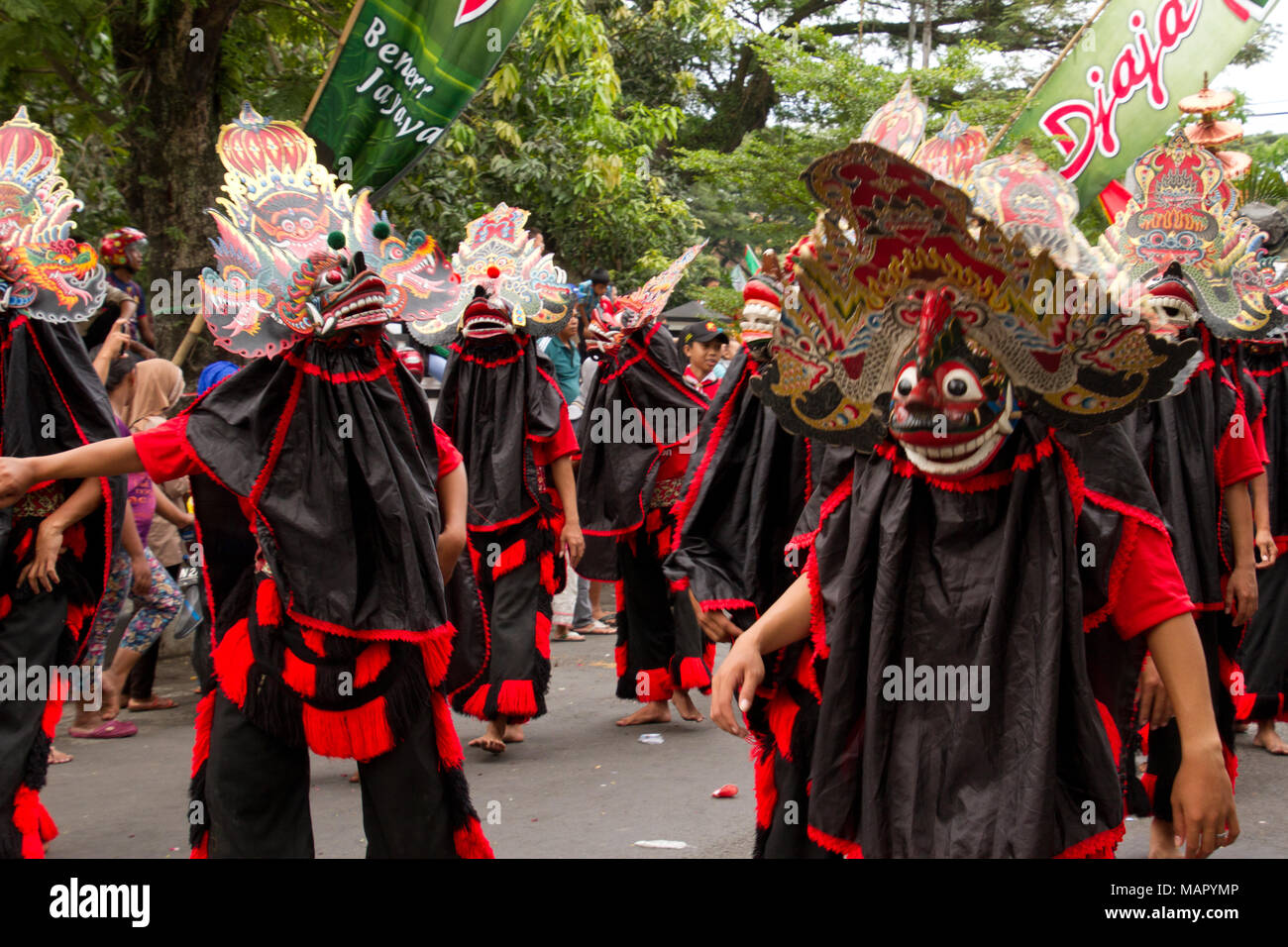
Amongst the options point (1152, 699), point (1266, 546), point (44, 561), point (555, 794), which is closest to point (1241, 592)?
point (1266, 546)

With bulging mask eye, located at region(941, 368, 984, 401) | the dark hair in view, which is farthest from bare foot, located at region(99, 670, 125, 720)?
bulging mask eye, located at region(941, 368, 984, 401)

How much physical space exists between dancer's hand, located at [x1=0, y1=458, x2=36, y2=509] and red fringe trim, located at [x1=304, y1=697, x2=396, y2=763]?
0.97 meters

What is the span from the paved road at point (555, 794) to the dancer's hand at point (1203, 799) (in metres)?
2.76

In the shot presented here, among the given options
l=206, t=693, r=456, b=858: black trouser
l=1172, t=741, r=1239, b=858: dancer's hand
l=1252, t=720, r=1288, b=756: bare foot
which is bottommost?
l=1252, t=720, r=1288, b=756: bare foot

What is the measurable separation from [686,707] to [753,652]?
483 cm

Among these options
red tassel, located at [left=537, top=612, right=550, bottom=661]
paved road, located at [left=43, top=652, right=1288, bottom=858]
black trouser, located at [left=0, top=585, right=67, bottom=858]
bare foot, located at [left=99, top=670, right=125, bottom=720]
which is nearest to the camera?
black trouser, located at [left=0, top=585, right=67, bottom=858]

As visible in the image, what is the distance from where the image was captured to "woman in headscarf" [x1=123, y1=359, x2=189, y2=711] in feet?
23.1

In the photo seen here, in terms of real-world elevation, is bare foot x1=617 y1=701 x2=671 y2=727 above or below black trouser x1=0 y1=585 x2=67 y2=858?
below

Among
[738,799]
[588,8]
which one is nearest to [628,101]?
[588,8]

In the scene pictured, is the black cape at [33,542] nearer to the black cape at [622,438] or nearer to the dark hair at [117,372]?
the dark hair at [117,372]

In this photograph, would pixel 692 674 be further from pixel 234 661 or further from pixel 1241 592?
pixel 234 661

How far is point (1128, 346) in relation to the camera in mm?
2508

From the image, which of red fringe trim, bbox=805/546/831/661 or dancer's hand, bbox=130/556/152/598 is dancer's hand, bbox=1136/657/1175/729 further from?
dancer's hand, bbox=130/556/152/598

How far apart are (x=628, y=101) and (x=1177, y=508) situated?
13.1 m
